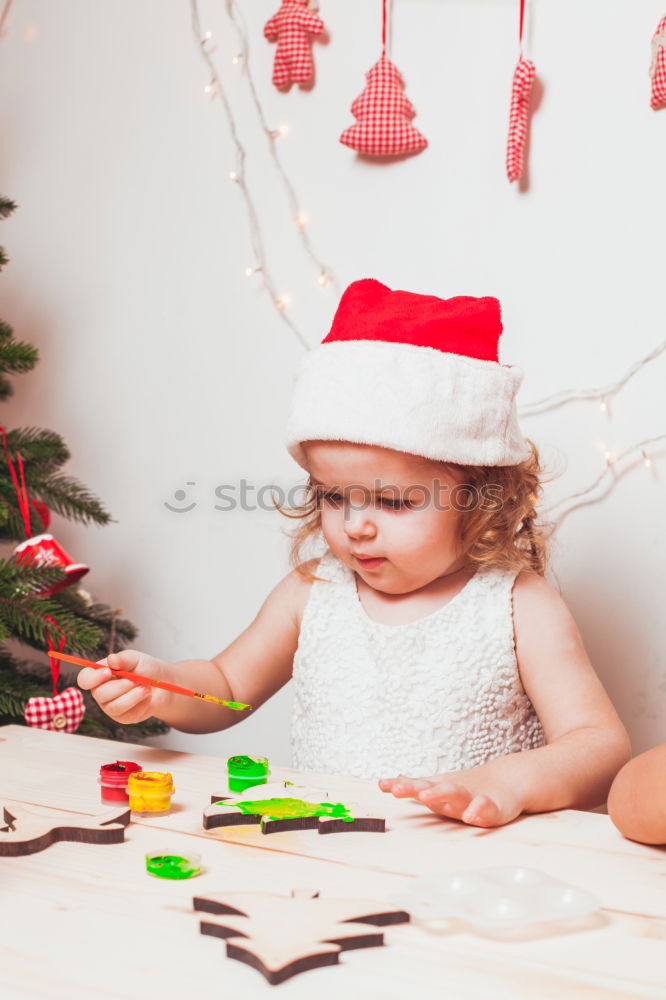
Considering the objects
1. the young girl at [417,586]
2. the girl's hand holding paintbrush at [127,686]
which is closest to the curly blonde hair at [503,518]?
the young girl at [417,586]

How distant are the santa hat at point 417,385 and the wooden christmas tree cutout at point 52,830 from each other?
1.52ft

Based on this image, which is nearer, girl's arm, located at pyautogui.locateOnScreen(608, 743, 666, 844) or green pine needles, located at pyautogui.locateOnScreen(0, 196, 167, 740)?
girl's arm, located at pyautogui.locateOnScreen(608, 743, 666, 844)

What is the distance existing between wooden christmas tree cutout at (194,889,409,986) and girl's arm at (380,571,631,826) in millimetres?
170

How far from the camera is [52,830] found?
0.63 meters

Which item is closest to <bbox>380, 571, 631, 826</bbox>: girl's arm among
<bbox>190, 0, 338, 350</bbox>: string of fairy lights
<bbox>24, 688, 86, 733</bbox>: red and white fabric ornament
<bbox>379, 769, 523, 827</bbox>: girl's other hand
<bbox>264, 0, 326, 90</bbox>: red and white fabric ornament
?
<bbox>379, 769, 523, 827</bbox>: girl's other hand

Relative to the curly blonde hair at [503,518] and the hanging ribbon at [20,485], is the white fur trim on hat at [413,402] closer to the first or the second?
the curly blonde hair at [503,518]

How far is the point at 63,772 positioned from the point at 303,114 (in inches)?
42.3

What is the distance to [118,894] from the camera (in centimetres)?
55

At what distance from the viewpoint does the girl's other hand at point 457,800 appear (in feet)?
2.26

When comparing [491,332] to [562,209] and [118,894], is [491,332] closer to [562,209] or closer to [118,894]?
[562,209]

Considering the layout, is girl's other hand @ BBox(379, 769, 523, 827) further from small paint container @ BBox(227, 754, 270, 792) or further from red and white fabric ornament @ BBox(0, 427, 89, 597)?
red and white fabric ornament @ BBox(0, 427, 89, 597)

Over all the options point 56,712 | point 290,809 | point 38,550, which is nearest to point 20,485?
point 38,550

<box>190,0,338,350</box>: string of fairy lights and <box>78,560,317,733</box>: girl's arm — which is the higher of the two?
<box>190,0,338,350</box>: string of fairy lights

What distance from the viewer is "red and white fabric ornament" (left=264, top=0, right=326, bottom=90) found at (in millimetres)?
1422
